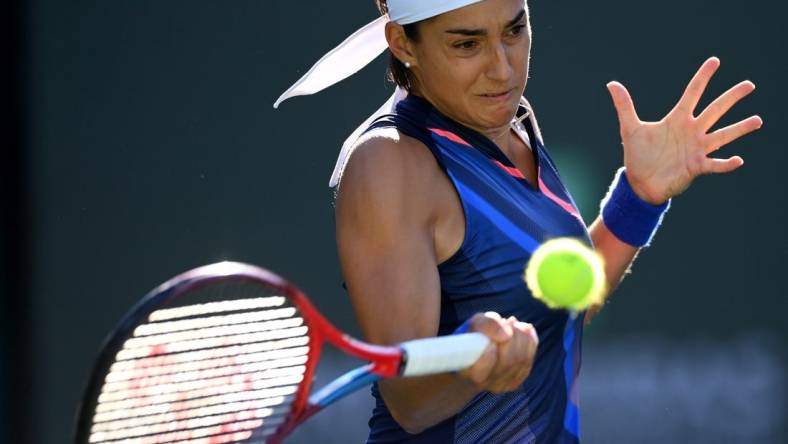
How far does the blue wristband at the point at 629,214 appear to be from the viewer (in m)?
3.03

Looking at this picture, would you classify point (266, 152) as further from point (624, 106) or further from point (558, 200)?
point (558, 200)

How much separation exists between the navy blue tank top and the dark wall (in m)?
2.00

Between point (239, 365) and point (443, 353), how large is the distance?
12.8 inches

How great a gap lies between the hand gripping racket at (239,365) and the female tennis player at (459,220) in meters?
0.16

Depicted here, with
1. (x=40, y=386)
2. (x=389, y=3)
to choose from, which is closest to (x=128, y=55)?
(x=40, y=386)

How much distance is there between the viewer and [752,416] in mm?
4539

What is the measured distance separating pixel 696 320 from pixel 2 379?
2.49 metres

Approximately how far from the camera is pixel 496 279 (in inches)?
97.4

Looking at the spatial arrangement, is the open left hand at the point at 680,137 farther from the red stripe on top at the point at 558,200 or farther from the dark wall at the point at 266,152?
the dark wall at the point at 266,152

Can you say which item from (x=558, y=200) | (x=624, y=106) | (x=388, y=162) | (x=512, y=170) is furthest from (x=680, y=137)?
(x=388, y=162)

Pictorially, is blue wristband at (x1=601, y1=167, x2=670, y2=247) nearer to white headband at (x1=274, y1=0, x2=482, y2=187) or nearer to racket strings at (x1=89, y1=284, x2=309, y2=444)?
white headband at (x1=274, y1=0, x2=482, y2=187)

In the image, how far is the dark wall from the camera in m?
4.63

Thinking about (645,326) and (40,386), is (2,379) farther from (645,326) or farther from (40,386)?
Result: (645,326)

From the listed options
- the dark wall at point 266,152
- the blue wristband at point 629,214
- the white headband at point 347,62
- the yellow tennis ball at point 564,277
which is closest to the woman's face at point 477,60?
the white headband at point 347,62
